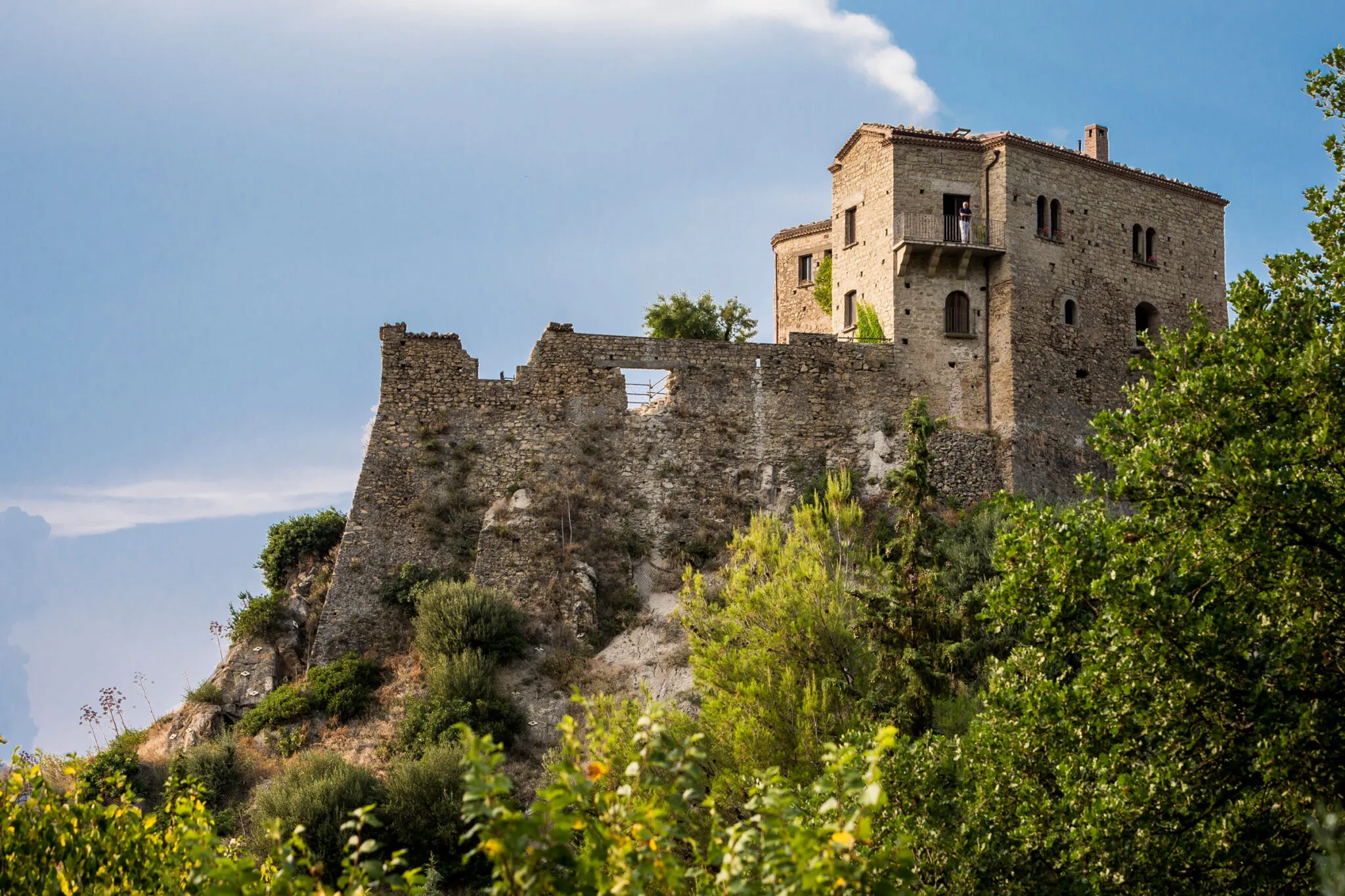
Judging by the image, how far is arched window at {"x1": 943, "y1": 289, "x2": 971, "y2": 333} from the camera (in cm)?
3152

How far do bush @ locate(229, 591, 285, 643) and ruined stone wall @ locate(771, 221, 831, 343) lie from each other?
715 inches

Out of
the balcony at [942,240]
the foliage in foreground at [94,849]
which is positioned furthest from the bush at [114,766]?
the balcony at [942,240]

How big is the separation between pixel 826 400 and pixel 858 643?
38.1 ft

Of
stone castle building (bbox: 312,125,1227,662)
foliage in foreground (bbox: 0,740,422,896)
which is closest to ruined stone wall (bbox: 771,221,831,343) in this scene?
stone castle building (bbox: 312,125,1227,662)

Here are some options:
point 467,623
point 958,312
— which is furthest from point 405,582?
point 958,312

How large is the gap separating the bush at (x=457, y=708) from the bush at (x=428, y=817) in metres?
1.30

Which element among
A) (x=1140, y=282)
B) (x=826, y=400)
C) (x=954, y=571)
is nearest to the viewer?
(x=954, y=571)

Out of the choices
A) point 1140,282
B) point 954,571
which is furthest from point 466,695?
point 1140,282

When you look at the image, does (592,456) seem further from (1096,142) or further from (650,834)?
(650,834)

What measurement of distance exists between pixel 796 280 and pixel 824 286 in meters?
2.30

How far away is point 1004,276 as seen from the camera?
102 feet

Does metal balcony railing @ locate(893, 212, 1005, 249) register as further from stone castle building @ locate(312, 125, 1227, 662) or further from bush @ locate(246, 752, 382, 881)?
bush @ locate(246, 752, 382, 881)

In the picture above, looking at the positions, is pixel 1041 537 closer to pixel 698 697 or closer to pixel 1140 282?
pixel 698 697

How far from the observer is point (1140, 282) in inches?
1308
